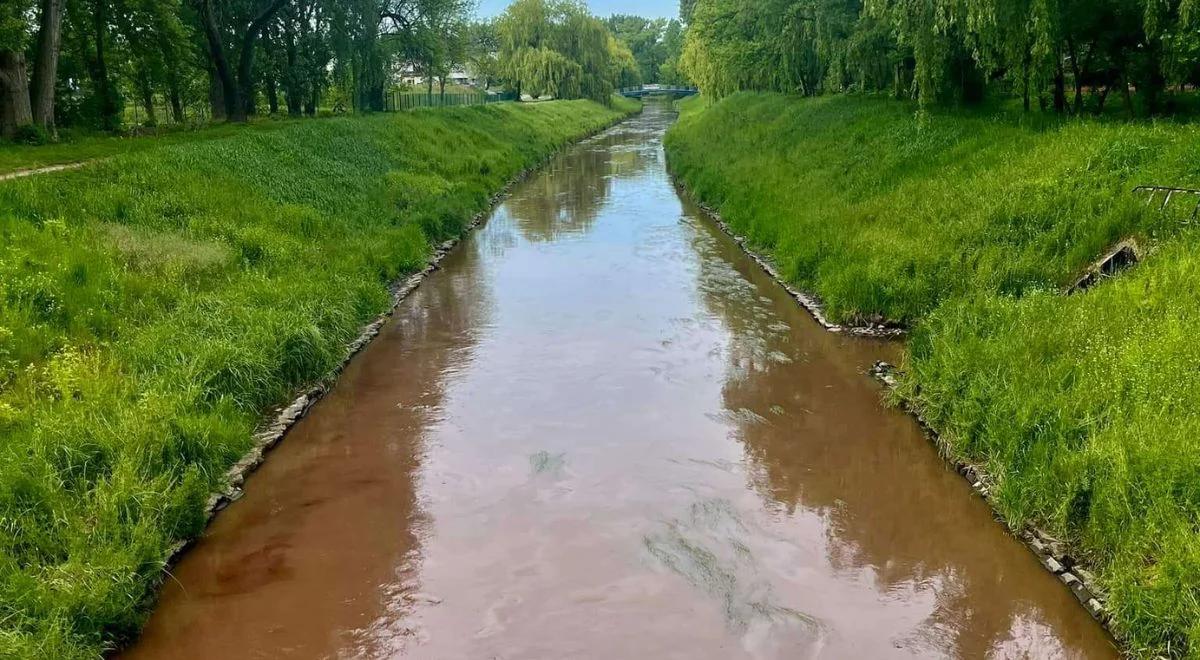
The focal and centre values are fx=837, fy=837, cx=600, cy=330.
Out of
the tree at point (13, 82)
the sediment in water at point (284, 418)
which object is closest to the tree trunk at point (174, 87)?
the tree at point (13, 82)

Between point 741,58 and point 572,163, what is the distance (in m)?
8.87

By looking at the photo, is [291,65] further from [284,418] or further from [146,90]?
[284,418]

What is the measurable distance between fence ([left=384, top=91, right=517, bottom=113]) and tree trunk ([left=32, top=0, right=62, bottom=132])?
794 inches

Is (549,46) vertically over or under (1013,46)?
over

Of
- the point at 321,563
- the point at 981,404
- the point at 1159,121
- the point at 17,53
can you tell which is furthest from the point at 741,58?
the point at 321,563

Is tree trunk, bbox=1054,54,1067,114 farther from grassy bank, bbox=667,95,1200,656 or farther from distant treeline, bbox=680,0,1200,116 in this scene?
grassy bank, bbox=667,95,1200,656

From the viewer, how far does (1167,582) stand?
5.19 m

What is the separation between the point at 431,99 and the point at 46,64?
31.1 m

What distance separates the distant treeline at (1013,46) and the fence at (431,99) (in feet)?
75.0

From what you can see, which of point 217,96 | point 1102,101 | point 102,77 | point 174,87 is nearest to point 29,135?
point 102,77

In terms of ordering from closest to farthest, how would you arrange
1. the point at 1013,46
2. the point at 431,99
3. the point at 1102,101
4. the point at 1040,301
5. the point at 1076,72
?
the point at 1040,301
the point at 1013,46
the point at 1076,72
the point at 1102,101
the point at 431,99

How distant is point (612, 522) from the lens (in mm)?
7301

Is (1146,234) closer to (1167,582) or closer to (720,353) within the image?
(720,353)

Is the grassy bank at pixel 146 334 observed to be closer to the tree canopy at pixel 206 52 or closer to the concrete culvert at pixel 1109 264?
the tree canopy at pixel 206 52
